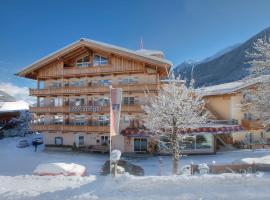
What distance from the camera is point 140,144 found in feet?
110

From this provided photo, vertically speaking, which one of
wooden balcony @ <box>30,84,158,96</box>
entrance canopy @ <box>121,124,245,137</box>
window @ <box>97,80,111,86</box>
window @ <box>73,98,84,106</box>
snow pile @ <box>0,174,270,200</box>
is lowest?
snow pile @ <box>0,174,270,200</box>

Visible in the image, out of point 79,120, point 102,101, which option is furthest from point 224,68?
point 79,120

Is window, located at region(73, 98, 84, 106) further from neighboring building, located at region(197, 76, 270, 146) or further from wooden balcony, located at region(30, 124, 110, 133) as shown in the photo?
neighboring building, located at region(197, 76, 270, 146)

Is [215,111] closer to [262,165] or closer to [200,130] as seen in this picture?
[200,130]

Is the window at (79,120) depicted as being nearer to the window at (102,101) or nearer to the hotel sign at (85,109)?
the hotel sign at (85,109)

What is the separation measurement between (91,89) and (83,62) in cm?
444

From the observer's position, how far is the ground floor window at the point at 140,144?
1314 inches

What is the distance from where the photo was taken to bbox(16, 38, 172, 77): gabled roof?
105ft

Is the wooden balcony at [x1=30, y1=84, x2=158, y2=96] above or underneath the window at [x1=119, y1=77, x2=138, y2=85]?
underneath

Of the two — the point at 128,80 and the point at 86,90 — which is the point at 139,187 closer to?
the point at 128,80

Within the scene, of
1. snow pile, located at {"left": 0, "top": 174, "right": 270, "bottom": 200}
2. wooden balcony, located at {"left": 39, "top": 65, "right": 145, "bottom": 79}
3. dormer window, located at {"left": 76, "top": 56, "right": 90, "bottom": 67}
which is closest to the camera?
snow pile, located at {"left": 0, "top": 174, "right": 270, "bottom": 200}

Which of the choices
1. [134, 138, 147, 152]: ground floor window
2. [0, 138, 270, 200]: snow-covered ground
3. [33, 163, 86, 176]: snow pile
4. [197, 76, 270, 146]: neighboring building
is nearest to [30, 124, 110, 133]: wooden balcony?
[134, 138, 147, 152]: ground floor window

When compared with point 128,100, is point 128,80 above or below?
above

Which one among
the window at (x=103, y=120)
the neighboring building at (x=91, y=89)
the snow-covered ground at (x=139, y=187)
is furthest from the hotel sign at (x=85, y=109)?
the snow-covered ground at (x=139, y=187)
